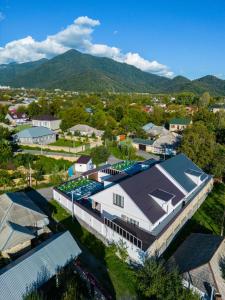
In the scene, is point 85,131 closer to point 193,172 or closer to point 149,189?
point 193,172

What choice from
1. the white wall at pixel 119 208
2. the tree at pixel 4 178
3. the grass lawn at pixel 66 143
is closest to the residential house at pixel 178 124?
the grass lawn at pixel 66 143

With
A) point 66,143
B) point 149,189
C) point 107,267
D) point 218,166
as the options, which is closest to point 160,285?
point 107,267

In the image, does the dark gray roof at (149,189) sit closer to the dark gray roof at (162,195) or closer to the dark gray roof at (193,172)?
the dark gray roof at (162,195)

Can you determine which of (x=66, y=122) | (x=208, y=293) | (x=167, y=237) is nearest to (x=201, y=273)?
(x=208, y=293)

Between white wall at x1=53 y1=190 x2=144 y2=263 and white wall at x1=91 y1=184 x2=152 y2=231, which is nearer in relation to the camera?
white wall at x1=53 y1=190 x2=144 y2=263

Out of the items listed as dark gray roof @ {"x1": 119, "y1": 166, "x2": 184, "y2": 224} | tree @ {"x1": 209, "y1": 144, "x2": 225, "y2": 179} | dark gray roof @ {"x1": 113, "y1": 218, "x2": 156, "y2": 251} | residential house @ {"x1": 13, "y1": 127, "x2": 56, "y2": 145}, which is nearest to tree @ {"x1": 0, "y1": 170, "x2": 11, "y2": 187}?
dark gray roof @ {"x1": 113, "y1": 218, "x2": 156, "y2": 251}

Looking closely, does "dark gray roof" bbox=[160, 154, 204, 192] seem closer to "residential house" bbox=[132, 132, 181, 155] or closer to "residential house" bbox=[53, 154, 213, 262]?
"residential house" bbox=[53, 154, 213, 262]
